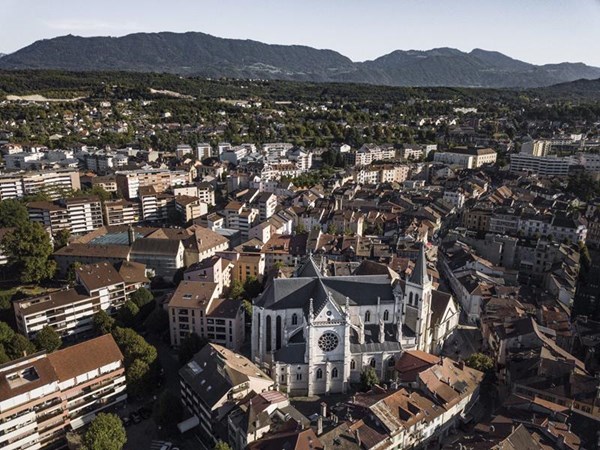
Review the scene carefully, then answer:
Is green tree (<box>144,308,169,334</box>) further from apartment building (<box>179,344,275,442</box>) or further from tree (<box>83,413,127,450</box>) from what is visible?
tree (<box>83,413,127,450</box>)

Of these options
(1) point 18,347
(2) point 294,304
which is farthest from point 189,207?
(2) point 294,304

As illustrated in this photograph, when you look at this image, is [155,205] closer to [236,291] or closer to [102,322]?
[236,291]

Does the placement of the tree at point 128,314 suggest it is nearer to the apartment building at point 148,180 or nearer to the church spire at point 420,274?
the church spire at point 420,274

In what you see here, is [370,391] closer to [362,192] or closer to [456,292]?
[456,292]

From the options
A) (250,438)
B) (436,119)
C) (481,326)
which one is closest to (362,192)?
(481,326)

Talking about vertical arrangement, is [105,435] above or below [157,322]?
above

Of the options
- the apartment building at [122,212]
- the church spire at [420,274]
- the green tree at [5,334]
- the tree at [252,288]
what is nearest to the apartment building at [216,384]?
the church spire at [420,274]
